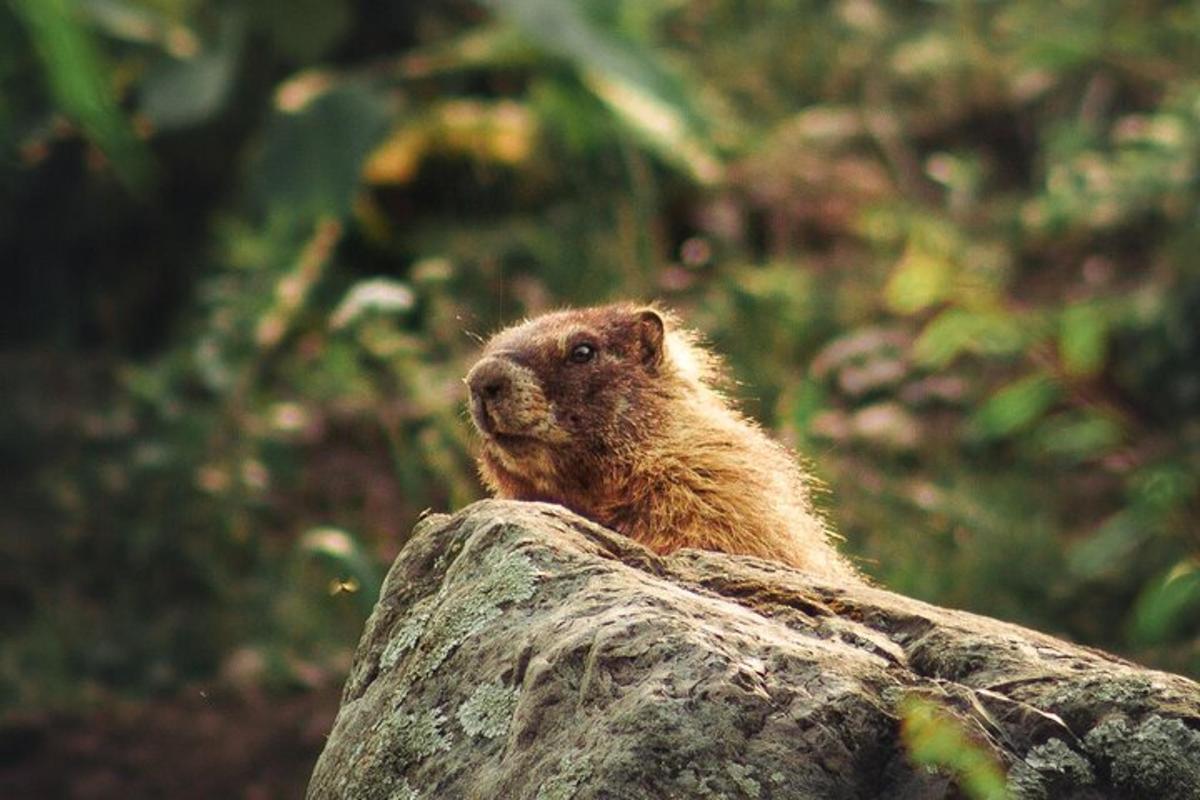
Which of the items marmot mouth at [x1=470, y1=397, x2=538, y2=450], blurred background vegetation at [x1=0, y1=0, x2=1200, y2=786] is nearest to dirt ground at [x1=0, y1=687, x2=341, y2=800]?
blurred background vegetation at [x1=0, y1=0, x2=1200, y2=786]

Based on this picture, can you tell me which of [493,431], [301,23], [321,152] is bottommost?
[493,431]

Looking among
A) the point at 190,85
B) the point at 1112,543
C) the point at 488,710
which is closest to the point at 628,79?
the point at 190,85

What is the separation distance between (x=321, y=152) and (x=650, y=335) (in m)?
3.94

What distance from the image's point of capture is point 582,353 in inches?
163

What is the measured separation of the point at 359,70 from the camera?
8969mm

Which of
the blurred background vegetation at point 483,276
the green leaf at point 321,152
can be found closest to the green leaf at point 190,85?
the blurred background vegetation at point 483,276

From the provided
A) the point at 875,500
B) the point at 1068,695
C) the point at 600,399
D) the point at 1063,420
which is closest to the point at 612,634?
the point at 1068,695

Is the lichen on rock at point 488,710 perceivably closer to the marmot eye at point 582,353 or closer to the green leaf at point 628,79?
the marmot eye at point 582,353

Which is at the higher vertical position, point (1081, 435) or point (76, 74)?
point (76, 74)

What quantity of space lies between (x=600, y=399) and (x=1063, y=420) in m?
3.90

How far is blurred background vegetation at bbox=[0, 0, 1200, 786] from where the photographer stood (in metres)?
6.79

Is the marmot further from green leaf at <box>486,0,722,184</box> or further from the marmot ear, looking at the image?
green leaf at <box>486,0,722,184</box>

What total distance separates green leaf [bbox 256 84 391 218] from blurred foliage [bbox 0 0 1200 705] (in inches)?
0.6

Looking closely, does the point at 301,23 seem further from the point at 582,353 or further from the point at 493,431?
the point at 493,431
